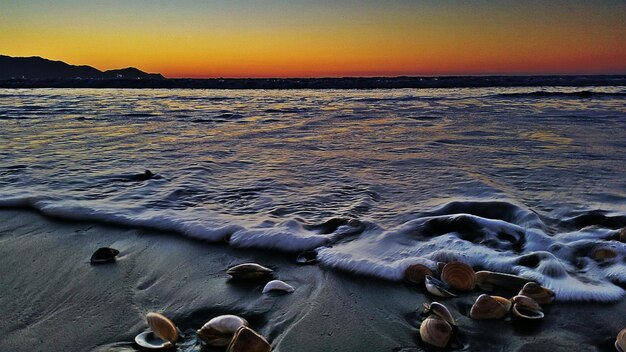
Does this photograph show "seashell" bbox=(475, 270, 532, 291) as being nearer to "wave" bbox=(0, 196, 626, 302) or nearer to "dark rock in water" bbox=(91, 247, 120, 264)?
"wave" bbox=(0, 196, 626, 302)

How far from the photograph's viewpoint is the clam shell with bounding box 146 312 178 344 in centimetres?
165

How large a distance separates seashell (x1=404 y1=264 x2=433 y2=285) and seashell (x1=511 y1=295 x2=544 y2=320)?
0.43 metres

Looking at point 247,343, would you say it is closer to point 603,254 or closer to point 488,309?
point 488,309

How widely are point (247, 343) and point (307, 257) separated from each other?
3.28 ft

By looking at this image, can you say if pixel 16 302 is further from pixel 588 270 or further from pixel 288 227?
pixel 588 270

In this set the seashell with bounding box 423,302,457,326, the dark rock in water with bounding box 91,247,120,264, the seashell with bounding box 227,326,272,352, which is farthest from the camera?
the dark rock in water with bounding box 91,247,120,264

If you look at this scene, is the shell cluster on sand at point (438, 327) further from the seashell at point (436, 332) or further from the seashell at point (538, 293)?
the seashell at point (538, 293)

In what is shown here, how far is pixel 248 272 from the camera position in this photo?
7.32ft

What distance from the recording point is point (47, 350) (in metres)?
1.65

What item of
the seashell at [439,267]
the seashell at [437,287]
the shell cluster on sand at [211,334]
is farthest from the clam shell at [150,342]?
the seashell at [439,267]

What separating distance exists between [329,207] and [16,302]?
2.07 metres

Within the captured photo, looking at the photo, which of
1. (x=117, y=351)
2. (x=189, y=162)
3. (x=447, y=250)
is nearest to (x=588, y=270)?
(x=447, y=250)

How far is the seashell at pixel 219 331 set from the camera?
1.64 metres

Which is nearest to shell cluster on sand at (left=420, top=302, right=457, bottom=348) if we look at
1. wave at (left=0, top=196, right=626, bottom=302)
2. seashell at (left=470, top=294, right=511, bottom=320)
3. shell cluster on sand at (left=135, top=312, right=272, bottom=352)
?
seashell at (left=470, top=294, right=511, bottom=320)
